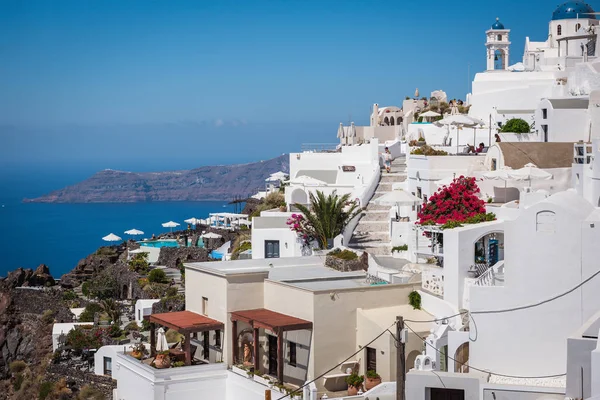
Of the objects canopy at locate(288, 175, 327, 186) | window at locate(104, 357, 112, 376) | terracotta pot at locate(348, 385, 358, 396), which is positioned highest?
canopy at locate(288, 175, 327, 186)

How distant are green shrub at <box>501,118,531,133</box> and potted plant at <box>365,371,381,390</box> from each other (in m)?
17.7

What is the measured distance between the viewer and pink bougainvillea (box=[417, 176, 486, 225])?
27906 mm

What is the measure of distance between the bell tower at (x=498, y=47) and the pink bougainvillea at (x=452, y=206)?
79.3 feet

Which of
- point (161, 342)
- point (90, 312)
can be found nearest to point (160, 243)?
point (90, 312)

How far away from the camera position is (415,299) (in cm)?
2573

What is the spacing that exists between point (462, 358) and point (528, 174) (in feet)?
27.6

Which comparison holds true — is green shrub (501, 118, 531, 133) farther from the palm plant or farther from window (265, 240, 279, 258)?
window (265, 240, 279, 258)

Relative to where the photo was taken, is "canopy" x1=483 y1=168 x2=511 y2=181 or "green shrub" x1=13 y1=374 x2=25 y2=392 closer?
"canopy" x1=483 y1=168 x2=511 y2=181

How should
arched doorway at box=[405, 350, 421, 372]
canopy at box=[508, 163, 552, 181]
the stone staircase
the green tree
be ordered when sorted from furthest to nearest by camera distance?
the green tree
the stone staircase
canopy at box=[508, 163, 552, 181]
arched doorway at box=[405, 350, 421, 372]

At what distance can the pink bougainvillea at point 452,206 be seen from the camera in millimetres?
27906

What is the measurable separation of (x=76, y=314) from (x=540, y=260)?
33.6 meters

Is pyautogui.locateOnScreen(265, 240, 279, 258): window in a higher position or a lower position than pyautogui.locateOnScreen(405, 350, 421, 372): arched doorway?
higher

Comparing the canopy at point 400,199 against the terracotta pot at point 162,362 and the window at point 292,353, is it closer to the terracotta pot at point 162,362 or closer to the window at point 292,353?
the window at point 292,353

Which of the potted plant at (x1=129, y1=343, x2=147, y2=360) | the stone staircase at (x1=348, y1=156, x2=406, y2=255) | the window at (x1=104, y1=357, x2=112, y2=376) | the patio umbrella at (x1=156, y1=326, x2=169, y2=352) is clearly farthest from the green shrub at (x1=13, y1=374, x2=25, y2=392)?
the patio umbrella at (x1=156, y1=326, x2=169, y2=352)
